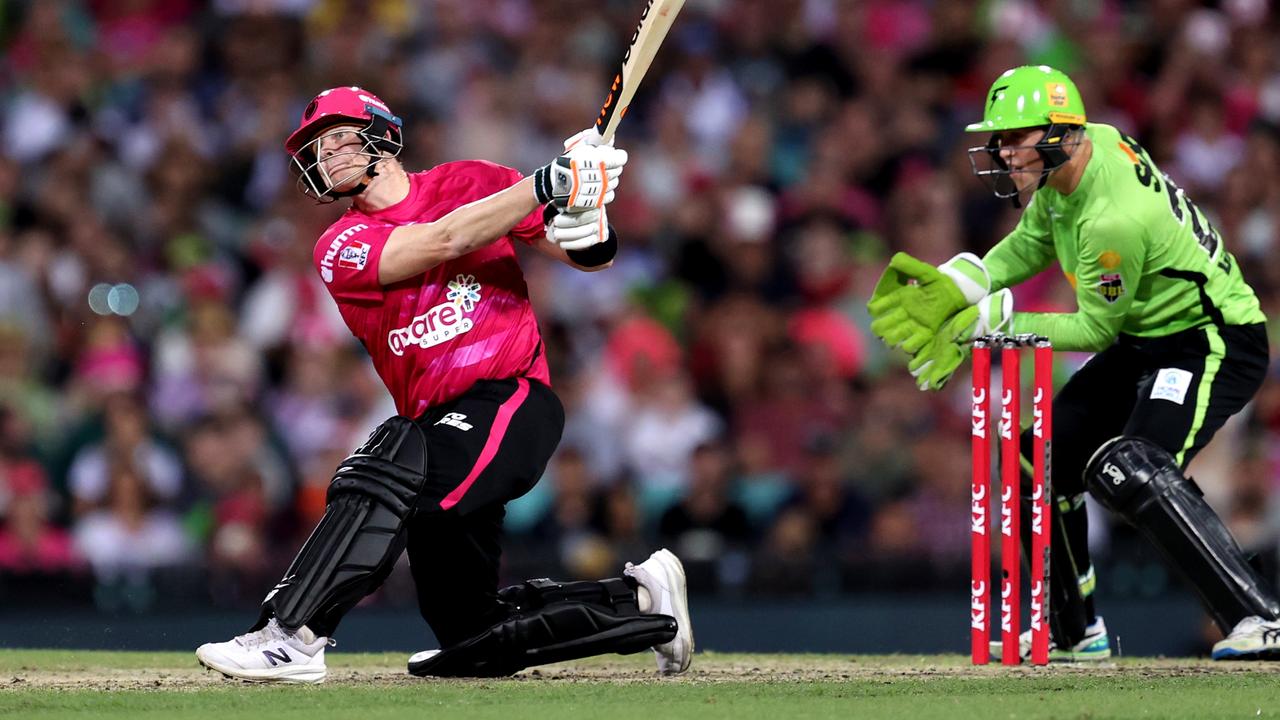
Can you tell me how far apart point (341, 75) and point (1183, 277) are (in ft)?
22.5

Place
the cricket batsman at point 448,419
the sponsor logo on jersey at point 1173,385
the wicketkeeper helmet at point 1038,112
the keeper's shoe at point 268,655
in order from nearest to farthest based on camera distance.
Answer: the keeper's shoe at point 268,655 < the cricket batsman at point 448,419 < the wicketkeeper helmet at point 1038,112 < the sponsor logo on jersey at point 1173,385

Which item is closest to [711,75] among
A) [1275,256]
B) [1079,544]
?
[1275,256]

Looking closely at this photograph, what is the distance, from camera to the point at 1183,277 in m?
6.87

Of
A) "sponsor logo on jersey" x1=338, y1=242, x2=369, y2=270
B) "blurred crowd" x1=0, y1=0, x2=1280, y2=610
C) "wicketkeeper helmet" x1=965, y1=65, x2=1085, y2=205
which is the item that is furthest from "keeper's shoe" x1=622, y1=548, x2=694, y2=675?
"blurred crowd" x1=0, y1=0, x2=1280, y2=610

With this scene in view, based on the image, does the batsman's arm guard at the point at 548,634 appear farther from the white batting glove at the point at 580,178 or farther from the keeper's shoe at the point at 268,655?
the white batting glove at the point at 580,178

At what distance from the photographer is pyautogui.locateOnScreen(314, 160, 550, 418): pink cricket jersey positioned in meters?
6.28

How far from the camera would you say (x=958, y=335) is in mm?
6977

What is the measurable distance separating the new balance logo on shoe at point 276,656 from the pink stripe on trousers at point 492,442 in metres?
0.67

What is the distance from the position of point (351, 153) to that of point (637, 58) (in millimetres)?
1029

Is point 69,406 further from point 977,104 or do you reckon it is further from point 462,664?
point 977,104

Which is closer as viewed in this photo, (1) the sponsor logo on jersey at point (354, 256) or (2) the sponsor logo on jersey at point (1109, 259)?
(1) the sponsor logo on jersey at point (354, 256)

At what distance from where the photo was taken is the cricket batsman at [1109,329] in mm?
6629

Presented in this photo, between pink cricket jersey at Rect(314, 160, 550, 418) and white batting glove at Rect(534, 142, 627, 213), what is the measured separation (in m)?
0.27

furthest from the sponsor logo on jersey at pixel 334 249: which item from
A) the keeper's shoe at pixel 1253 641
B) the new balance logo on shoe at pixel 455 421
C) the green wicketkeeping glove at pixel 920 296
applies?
the keeper's shoe at pixel 1253 641
